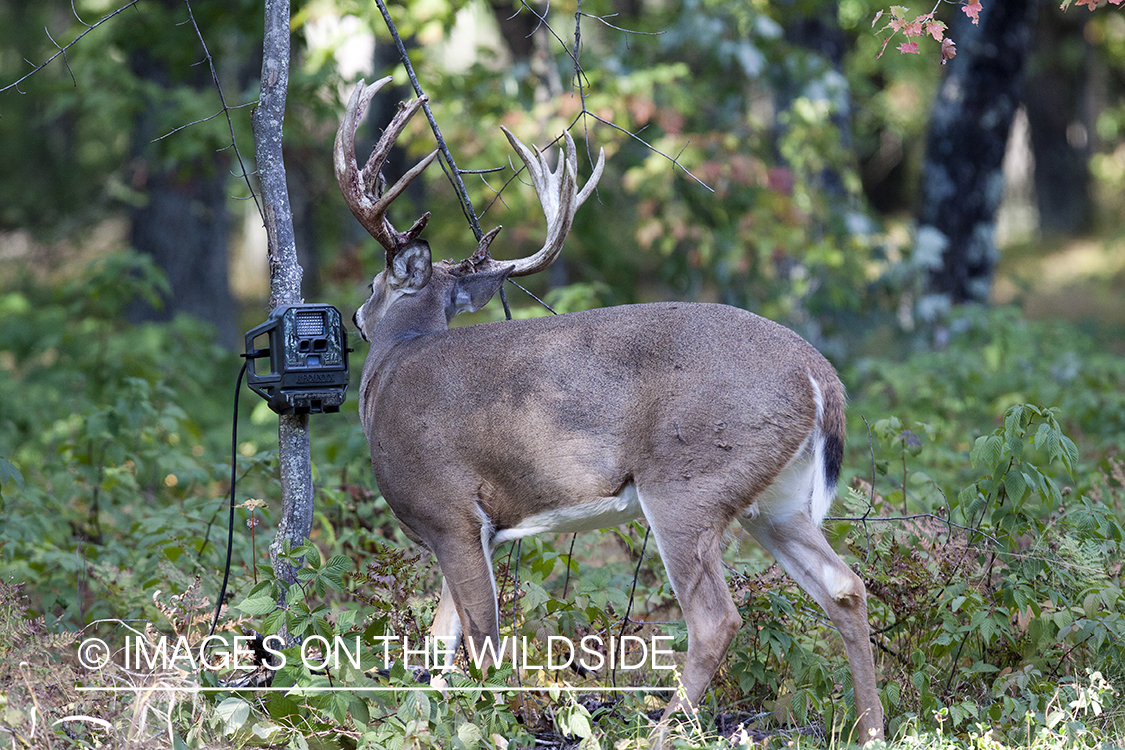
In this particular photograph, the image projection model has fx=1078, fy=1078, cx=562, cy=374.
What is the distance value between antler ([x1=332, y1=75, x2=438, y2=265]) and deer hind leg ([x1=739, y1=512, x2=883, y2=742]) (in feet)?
5.45

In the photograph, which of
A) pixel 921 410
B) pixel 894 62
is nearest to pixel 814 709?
pixel 921 410

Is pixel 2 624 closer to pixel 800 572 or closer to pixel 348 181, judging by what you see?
pixel 348 181

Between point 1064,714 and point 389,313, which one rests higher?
point 389,313

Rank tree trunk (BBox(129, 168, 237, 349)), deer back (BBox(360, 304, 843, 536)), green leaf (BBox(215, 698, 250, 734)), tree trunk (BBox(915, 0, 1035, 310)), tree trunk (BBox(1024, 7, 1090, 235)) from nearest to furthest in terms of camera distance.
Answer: green leaf (BBox(215, 698, 250, 734))
deer back (BBox(360, 304, 843, 536))
tree trunk (BBox(915, 0, 1035, 310))
tree trunk (BBox(129, 168, 237, 349))
tree trunk (BBox(1024, 7, 1090, 235))

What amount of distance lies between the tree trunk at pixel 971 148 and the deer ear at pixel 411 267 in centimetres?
698

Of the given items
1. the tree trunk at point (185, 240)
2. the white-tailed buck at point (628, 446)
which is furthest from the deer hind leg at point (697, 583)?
the tree trunk at point (185, 240)

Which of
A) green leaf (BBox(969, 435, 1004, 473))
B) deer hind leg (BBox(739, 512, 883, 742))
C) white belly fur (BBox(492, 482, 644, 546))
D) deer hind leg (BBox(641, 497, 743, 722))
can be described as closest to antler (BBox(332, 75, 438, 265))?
white belly fur (BBox(492, 482, 644, 546))

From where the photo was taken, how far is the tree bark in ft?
12.7

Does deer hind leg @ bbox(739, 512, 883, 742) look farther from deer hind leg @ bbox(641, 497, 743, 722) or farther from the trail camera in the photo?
the trail camera

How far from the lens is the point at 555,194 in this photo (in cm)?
451

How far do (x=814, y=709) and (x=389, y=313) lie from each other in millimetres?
2198

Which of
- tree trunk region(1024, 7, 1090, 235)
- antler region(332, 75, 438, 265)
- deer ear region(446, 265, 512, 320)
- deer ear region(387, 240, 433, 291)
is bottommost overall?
tree trunk region(1024, 7, 1090, 235)

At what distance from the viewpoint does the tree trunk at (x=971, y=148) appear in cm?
1027

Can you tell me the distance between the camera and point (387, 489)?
3805 millimetres
